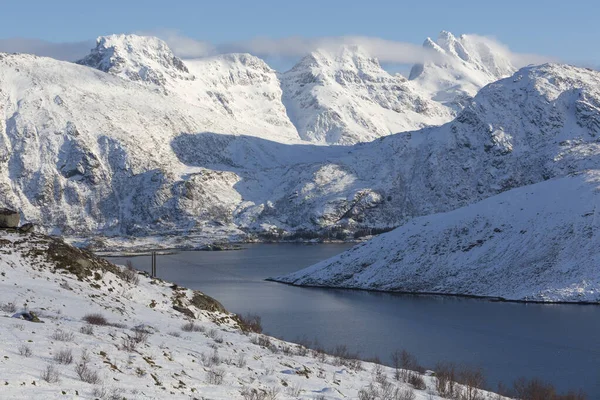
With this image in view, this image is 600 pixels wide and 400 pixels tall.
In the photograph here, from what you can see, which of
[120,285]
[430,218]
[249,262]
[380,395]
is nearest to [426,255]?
[430,218]

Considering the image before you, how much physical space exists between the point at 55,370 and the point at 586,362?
51.0 m

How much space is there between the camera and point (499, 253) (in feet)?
376

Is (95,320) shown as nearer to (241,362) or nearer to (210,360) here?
(210,360)

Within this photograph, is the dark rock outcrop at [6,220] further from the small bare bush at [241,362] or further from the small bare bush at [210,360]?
the small bare bush at [210,360]

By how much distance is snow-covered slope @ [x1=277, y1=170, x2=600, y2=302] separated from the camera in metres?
106

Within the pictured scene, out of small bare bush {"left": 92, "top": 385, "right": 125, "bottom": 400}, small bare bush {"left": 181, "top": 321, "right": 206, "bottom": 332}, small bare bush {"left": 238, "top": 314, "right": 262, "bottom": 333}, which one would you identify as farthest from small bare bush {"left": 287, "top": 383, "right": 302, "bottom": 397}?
small bare bush {"left": 238, "top": 314, "right": 262, "bottom": 333}

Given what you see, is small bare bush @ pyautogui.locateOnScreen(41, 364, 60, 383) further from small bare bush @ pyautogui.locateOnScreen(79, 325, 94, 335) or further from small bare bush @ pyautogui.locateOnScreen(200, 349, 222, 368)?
small bare bush @ pyautogui.locateOnScreen(79, 325, 94, 335)

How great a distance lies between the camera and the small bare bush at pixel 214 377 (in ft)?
75.3

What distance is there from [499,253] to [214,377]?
96.2 m

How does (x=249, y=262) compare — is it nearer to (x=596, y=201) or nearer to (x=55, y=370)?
(x=596, y=201)

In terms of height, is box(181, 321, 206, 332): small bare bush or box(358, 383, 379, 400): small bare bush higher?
box(181, 321, 206, 332): small bare bush

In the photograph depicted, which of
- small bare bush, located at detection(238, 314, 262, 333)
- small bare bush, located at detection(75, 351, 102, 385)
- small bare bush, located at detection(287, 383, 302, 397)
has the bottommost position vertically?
small bare bush, located at detection(238, 314, 262, 333)

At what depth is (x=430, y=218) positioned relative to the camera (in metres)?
133

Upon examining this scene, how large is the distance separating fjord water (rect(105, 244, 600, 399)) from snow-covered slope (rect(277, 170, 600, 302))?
16.8 ft
